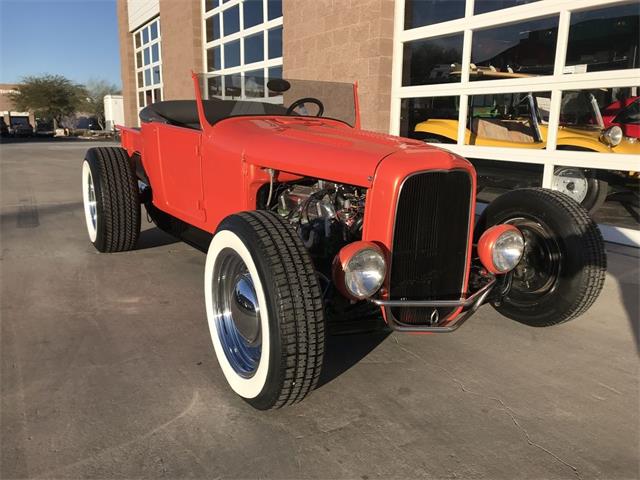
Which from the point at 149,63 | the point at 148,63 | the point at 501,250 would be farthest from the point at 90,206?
the point at 148,63

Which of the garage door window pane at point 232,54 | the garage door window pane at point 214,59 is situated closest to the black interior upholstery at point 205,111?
the garage door window pane at point 232,54

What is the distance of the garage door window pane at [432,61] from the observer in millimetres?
6504

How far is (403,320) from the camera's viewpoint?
253 cm

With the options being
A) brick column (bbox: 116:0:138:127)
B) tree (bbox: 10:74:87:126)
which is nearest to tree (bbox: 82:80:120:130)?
tree (bbox: 10:74:87:126)

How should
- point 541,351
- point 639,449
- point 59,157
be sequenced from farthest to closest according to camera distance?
1. point 59,157
2. point 541,351
3. point 639,449

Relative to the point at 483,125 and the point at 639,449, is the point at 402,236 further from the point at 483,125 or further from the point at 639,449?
the point at 483,125

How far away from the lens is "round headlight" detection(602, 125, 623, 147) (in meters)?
5.34

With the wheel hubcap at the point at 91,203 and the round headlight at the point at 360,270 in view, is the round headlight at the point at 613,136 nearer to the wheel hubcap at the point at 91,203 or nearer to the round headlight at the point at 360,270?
the round headlight at the point at 360,270

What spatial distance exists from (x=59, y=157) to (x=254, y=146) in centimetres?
1506

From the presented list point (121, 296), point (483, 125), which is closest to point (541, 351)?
point (121, 296)

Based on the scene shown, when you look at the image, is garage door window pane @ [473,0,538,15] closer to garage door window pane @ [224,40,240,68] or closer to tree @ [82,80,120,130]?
garage door window pane @ [224,40,240,68]

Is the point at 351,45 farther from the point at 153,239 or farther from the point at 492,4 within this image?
the point at 153,239

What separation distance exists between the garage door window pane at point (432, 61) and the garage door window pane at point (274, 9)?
3551 millimetres

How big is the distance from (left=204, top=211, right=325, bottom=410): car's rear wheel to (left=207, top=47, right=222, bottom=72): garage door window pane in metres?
11.1
